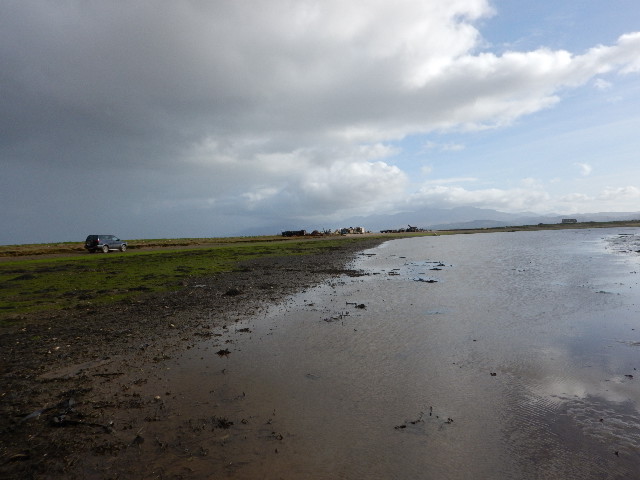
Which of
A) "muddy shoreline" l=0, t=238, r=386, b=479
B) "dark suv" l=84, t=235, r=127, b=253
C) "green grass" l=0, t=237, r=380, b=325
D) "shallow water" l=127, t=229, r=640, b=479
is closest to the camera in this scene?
"shallow water" l=127, t=229, r=640, b=479

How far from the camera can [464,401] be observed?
759cm

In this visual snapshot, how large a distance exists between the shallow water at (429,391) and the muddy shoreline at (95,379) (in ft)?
3.00

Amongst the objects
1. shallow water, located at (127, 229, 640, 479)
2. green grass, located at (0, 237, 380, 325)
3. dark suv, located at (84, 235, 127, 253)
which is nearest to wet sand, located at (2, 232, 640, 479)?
shallow water, located at (127, 229, 640, 479)

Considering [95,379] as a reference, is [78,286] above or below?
above

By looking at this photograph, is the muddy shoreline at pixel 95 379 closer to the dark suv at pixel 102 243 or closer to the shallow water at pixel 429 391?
the shallow water at pixel 429 391

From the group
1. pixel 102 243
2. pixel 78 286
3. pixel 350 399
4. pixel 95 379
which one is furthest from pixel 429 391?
pixel 102 243

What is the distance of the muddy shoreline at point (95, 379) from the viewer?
19.2 ft

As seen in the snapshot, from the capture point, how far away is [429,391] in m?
8.08

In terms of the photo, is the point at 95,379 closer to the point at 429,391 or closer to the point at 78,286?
the point at 429,391

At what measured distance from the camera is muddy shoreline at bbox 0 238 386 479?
584 cm

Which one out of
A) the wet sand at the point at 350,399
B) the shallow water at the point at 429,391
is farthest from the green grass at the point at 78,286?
the shallow water at the point at 429,391

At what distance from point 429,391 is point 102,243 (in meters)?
61.8

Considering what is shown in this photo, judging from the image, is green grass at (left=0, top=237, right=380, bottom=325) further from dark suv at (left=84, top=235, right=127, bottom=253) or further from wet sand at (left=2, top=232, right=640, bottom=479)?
dark suv at (left=84, top=235, right=127, bottom=253)

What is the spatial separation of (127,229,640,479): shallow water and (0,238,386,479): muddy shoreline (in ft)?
3.00
